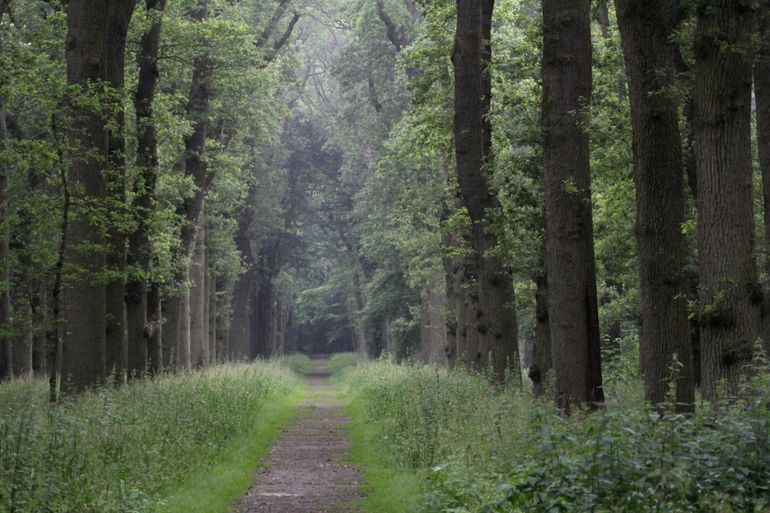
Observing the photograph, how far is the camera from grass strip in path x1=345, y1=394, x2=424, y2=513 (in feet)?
39.5

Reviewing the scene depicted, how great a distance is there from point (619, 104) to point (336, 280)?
175ft

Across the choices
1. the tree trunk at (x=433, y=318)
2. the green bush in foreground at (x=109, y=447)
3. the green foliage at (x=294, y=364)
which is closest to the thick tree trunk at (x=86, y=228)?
the green bush in foreground at (x=109, y=447)

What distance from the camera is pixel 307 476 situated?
1548 cm

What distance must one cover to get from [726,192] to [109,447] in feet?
24.4

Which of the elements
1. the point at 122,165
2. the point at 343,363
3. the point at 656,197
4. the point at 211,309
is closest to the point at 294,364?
the point at 343,363

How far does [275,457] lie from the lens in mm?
18047

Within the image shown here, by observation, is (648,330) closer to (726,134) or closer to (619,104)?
(726,134)

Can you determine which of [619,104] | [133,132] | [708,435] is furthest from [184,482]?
[133,132]

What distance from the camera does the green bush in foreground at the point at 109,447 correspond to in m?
9.40

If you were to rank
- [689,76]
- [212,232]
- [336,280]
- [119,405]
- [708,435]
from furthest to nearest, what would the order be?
1. [336,280]
2. [212,232]
3. [119,405]
4. [689,76]
5. [708,435]

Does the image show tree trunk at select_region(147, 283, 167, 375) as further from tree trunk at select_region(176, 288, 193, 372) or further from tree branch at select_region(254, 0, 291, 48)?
tree branch at select_region(254, 0, 291, 48)

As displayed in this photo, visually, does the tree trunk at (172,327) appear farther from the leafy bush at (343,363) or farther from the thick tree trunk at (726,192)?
the thick tree trunk at (726,192)

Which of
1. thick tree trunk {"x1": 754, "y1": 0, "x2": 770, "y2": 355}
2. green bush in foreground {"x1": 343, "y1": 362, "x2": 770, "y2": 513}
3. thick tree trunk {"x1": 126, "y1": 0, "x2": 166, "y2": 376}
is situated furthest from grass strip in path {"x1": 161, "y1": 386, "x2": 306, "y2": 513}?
thick tree trunk {"x1": 754, "y1": 0, "x2": 770, "y2": 355}

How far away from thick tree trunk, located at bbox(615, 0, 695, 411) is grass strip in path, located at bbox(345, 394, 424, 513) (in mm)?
3094
